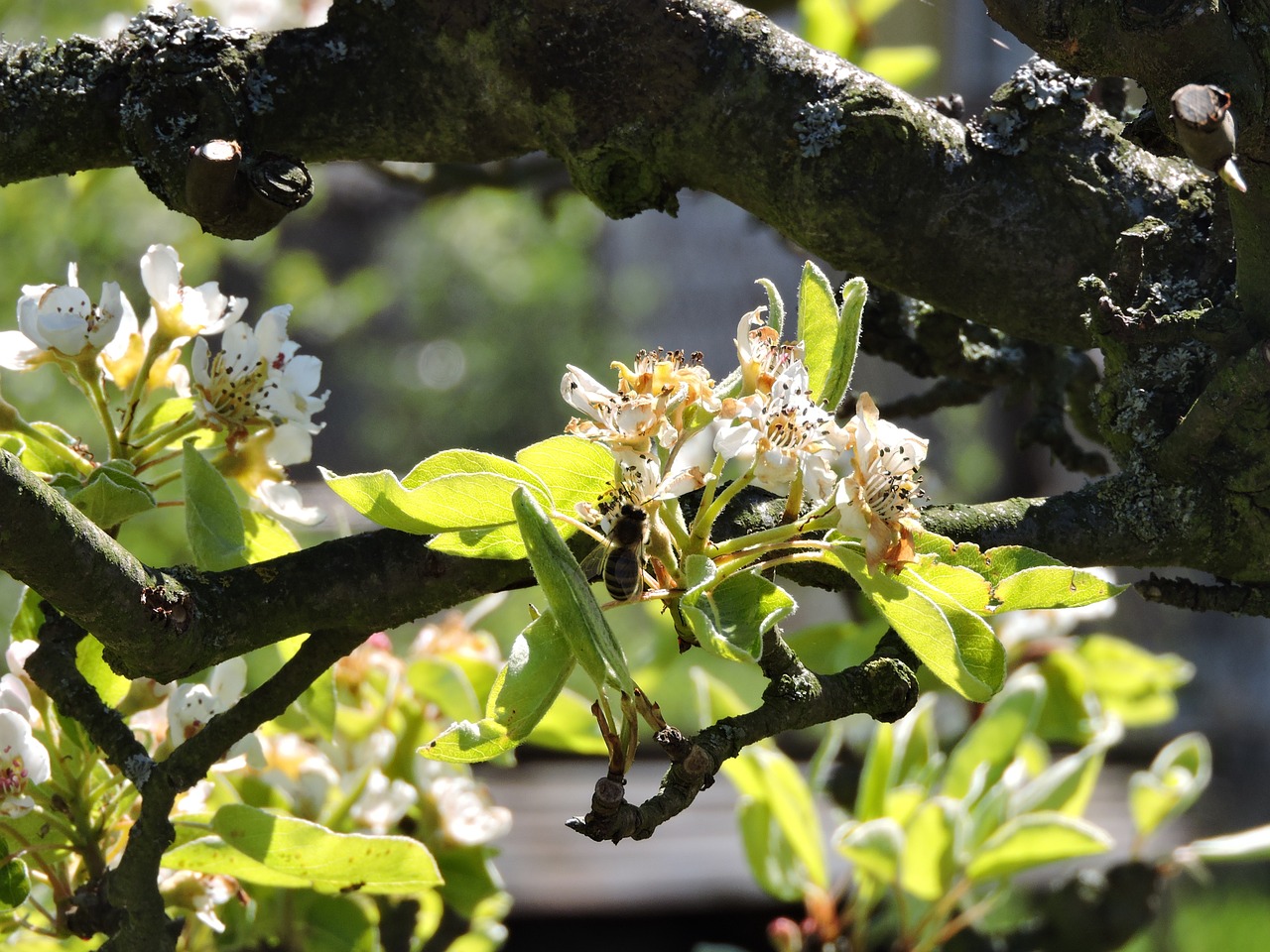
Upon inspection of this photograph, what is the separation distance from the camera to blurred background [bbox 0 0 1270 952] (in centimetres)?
187

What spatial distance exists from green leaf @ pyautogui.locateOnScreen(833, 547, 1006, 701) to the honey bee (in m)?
0.08

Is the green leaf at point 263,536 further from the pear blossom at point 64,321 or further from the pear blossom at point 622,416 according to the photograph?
the pear blossom at point 622,416

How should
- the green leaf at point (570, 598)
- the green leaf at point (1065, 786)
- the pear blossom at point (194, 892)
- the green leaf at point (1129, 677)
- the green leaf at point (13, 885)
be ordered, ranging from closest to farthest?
1. the green leaf at point (570, 598)
2. the green leaf at point (13, 885)
3. the pear blossom at point (194, 892)
4. the green leaf at point (1065, 786)
5. the green leaf at point (1129, 677)

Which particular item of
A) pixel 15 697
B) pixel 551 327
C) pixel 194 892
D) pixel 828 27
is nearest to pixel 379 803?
pixel 194 892

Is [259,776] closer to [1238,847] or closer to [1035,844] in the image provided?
[1035,844]

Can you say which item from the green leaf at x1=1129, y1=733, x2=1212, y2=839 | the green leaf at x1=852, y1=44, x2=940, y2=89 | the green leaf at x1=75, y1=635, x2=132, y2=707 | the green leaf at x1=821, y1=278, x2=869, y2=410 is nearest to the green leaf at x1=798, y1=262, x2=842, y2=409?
the green leaf at x1=821, y1=278, x2=869, y2=410

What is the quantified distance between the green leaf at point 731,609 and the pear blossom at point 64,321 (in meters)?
0.36

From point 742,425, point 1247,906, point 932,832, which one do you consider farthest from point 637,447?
point 1247,906

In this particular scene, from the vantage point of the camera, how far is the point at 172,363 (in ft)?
2.33

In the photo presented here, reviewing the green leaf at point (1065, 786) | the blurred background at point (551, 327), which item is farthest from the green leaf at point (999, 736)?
the blurred background at point (551, 327)

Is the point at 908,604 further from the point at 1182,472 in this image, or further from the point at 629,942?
the point at 629,942

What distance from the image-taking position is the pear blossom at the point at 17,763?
2.07 feet

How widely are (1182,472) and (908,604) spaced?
254 mm

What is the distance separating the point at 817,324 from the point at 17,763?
48 centimetres
